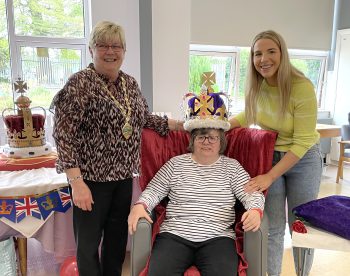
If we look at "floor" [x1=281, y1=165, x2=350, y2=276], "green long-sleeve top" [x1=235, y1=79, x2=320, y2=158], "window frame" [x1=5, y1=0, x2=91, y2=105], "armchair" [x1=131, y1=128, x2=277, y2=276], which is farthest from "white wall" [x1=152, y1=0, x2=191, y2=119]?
"green long-sleeve top" [x1=235, y1=79, x2=320, y2=158]

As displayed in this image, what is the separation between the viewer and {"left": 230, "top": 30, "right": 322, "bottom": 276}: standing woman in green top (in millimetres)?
1451

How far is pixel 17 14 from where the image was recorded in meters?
3.41

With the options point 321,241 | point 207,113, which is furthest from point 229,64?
point 321,241

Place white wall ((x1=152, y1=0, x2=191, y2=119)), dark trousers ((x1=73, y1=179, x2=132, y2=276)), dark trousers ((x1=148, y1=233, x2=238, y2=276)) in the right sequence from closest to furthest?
dark trousers ((x1=148, y1=233, x2=238, y2=276))
dark trousers ((x1=73, y1=179, x2=132, y2=276))
white wall ((x1=152, y1=0, x2=191, y2=119))

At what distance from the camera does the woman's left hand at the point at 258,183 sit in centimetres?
147

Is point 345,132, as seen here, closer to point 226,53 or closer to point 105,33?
point 226,53

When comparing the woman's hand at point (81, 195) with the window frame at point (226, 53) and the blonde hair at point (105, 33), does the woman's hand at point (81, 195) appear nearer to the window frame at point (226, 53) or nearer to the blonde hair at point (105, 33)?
the blonde hair at point (105, 33)

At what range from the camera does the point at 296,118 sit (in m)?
1.46

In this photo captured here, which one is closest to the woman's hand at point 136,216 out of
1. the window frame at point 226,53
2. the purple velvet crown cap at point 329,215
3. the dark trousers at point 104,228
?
the dark trousers at point 104,228

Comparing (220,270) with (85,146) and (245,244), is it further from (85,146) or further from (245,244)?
(85,146)

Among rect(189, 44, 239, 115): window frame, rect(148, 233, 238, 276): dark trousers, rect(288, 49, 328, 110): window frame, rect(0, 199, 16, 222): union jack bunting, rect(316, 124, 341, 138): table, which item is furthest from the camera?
rect(288, 49, 328, 110): window frame

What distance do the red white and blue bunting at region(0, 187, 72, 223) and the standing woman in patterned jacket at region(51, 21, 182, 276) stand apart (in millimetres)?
354

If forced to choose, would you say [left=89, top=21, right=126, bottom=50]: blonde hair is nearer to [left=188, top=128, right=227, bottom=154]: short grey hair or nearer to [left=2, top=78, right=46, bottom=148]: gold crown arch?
[left=188, top=128, right=227, bottom=154]: short grey hair

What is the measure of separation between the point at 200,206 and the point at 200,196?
0.16ft
